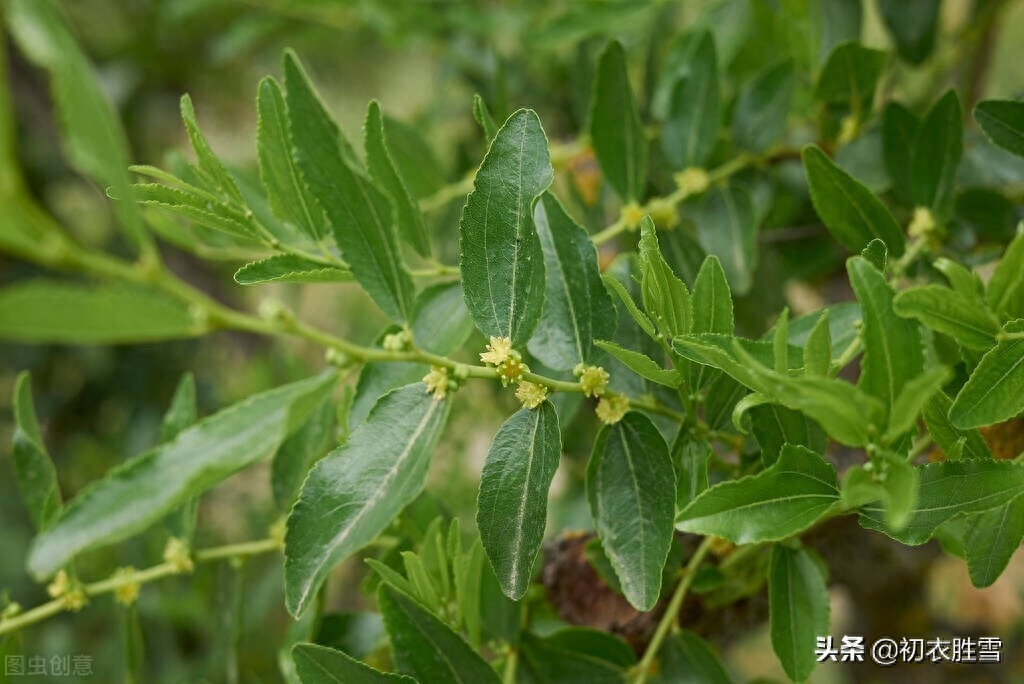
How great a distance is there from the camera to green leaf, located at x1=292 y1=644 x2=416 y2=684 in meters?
0.38

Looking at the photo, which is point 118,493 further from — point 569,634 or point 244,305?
point 244,305

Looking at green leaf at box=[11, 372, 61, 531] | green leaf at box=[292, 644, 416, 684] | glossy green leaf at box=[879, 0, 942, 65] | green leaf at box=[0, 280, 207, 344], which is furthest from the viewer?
glossy green leaf at box=[879, 0, 942, 65]

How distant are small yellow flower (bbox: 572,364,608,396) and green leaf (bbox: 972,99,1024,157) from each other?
0.80ft

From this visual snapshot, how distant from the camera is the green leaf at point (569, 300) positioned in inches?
15.8

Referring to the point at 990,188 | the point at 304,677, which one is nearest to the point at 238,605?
the point at 304,677

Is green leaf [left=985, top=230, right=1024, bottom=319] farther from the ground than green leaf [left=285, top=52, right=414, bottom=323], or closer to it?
closer to it

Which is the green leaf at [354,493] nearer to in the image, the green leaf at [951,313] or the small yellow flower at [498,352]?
the small yellow flower at [498,352]

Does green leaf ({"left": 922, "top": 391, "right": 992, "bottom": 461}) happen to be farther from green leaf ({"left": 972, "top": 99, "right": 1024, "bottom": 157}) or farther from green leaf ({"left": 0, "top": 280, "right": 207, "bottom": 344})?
green leaf ({"left": 0, "top": 280, "right": 207, "bottom": 344})

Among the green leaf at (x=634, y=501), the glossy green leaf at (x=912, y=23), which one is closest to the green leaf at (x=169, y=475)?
the green leaf at (x=634, y=501)

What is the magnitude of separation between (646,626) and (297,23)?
0.96 m

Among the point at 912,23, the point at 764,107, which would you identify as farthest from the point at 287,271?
the point at 912,23

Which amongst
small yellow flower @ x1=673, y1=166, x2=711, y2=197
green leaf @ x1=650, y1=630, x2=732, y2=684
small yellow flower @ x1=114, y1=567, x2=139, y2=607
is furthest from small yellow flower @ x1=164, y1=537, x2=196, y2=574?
small yellow flower @ x1=673, y1=166, x2=711, y2=197

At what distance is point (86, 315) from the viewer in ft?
0.98

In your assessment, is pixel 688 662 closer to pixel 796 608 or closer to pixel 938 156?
pixel 796 608
